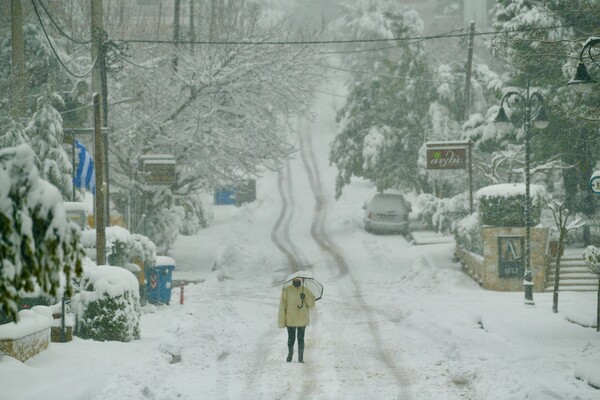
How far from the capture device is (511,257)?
2642cm

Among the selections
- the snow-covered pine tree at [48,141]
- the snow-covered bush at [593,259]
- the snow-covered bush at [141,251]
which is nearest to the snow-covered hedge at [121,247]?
the snow-covered bush at [141,251]

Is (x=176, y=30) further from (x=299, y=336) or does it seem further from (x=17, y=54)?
(x=299, y=336)

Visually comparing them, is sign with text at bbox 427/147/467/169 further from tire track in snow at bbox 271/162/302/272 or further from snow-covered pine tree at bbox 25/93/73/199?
snow-covered pine tree at bbox 25/93/73/199

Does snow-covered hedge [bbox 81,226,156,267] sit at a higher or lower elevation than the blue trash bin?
higher

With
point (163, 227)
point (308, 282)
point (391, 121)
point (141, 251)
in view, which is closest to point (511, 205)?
point (141, 251)

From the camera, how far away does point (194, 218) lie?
42781 millimetres

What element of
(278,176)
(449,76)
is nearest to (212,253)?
(449,76)

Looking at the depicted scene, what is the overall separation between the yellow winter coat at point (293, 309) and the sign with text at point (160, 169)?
40.5 feet

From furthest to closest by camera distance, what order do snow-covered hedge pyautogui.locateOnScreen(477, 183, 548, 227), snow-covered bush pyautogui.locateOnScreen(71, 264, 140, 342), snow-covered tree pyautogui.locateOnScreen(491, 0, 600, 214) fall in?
1. snow-covered tree pyautogui.locateOnScreen(491, 0, 600, 214)
2. snow-covered hedge pyautogui.locateOnScreen(477, 183, 548, 227)
3. snow-covered bush pyautogui.locateOnScreen(71, 264, 140, 342)

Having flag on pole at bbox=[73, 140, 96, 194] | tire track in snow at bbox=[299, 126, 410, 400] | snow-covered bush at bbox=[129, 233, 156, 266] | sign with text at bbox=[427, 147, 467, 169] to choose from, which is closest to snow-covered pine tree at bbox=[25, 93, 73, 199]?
flag on pole at bbox=[73, 140, 96, 194]

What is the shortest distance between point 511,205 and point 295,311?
1318 centimetres

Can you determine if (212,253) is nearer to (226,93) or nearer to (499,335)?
(226,93)

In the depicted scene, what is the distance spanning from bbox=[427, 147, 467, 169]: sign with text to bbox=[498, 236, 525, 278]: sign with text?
4.13 m

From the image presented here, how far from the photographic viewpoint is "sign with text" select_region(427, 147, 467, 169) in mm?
29719
